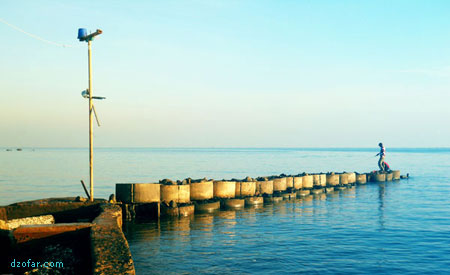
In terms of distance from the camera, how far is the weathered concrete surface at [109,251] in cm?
698

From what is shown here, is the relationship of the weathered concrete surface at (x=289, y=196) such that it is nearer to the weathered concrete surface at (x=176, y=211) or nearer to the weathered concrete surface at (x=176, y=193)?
the weathered concrete surface at (x=176, y=193)

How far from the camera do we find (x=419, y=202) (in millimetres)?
27047

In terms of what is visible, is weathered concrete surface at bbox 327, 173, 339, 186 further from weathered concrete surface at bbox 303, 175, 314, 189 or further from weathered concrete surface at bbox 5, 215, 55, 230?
weathered concrete surface at bbox 5, 215, 55, 230

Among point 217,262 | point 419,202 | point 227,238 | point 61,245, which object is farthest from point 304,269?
point 419,202

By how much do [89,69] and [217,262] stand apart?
915 centimetres

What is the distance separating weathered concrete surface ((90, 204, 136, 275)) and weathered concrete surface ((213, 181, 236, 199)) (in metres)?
12.3

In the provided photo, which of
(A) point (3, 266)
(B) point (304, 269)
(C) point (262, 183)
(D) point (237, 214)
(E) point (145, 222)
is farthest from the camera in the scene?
(C) point (262, 183)

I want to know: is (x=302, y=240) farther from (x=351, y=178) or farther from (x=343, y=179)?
(x=351, y=178)

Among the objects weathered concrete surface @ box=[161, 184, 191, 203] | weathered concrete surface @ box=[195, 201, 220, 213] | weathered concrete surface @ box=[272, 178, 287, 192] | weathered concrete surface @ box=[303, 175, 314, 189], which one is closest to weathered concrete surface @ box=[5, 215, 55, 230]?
weathered concrete surface @ box=[161, 184, 191, 203]

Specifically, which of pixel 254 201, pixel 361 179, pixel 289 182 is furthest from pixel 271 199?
pixel 361 179

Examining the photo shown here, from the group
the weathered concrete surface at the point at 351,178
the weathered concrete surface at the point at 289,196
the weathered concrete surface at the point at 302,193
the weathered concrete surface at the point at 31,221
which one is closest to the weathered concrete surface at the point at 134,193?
the weathered concrete surface at the point at 31,221

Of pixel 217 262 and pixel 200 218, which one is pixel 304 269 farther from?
pixel 200 218

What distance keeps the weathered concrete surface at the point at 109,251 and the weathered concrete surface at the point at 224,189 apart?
1226 centimetres

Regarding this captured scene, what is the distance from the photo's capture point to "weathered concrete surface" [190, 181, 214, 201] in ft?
70.6
